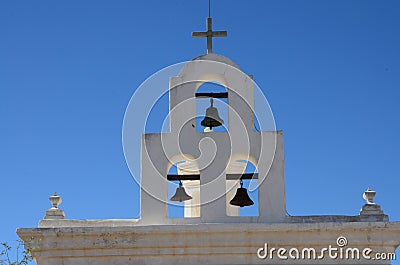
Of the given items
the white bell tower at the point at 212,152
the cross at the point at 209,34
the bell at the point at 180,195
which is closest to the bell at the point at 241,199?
the white bell tower at the point at 212,152

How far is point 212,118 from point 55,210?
2794 mm

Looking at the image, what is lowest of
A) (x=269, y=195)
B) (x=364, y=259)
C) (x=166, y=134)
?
(x=364, y=259)

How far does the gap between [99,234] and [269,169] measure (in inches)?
103

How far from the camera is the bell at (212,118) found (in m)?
13.5

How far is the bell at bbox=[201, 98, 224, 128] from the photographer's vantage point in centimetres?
1347

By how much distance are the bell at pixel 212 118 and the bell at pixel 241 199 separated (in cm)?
127

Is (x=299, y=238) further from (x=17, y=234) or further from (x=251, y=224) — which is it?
(x=17, y=234)

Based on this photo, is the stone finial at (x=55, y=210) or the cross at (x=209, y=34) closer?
the stone finial at (x=55, y=210)

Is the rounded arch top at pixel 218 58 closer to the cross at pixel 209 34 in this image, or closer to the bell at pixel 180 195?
the cross at pixel 209 34

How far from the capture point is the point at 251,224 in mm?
12023

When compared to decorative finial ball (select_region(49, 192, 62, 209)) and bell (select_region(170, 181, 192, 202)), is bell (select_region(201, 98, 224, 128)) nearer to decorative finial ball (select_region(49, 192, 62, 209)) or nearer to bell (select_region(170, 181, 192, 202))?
bell (select_region(170, 181, 192, 202))

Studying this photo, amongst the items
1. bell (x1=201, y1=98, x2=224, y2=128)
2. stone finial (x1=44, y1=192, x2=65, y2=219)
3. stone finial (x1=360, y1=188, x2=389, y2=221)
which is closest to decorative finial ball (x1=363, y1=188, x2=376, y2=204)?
stone finial (x1=360, y1=188, x2=389, y2=221)

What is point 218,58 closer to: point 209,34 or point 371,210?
point 209,34

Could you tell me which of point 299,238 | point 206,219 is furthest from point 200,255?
point 299,238
